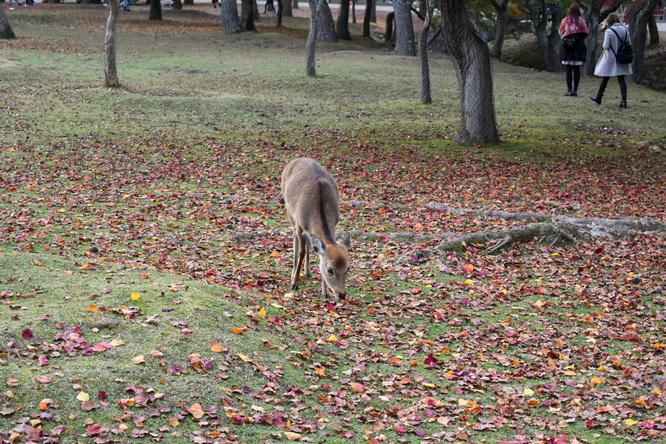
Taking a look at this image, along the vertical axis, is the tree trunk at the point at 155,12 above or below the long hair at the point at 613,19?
above

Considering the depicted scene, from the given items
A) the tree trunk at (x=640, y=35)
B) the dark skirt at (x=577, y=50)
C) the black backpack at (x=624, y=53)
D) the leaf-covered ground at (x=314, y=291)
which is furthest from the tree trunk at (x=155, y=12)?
the black backpack at (x=624, y=53)

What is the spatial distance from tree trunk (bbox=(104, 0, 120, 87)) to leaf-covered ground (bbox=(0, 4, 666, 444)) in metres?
2.41

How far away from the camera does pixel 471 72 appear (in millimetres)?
17516

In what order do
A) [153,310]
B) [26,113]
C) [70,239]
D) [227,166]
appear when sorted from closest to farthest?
1. [153,310]
2. [70,239]
3. [227,166]
4. [26,113]

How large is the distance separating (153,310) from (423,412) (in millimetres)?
2694

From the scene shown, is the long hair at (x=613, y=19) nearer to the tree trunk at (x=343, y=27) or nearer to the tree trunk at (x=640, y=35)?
the tree trunk at (x=640, y=35)

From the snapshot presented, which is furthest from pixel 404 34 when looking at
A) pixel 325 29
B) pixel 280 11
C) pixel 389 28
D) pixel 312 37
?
pixel 280 11

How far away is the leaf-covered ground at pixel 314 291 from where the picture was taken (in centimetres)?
603

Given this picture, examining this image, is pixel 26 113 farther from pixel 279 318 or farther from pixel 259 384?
pixel 259 384

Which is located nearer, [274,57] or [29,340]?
[29,340]

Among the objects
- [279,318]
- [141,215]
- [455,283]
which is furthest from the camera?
[141,215]

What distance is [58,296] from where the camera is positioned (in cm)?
738

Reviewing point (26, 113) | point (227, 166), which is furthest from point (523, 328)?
point (26, 113)

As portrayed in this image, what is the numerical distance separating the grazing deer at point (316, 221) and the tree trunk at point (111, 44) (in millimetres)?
13911
